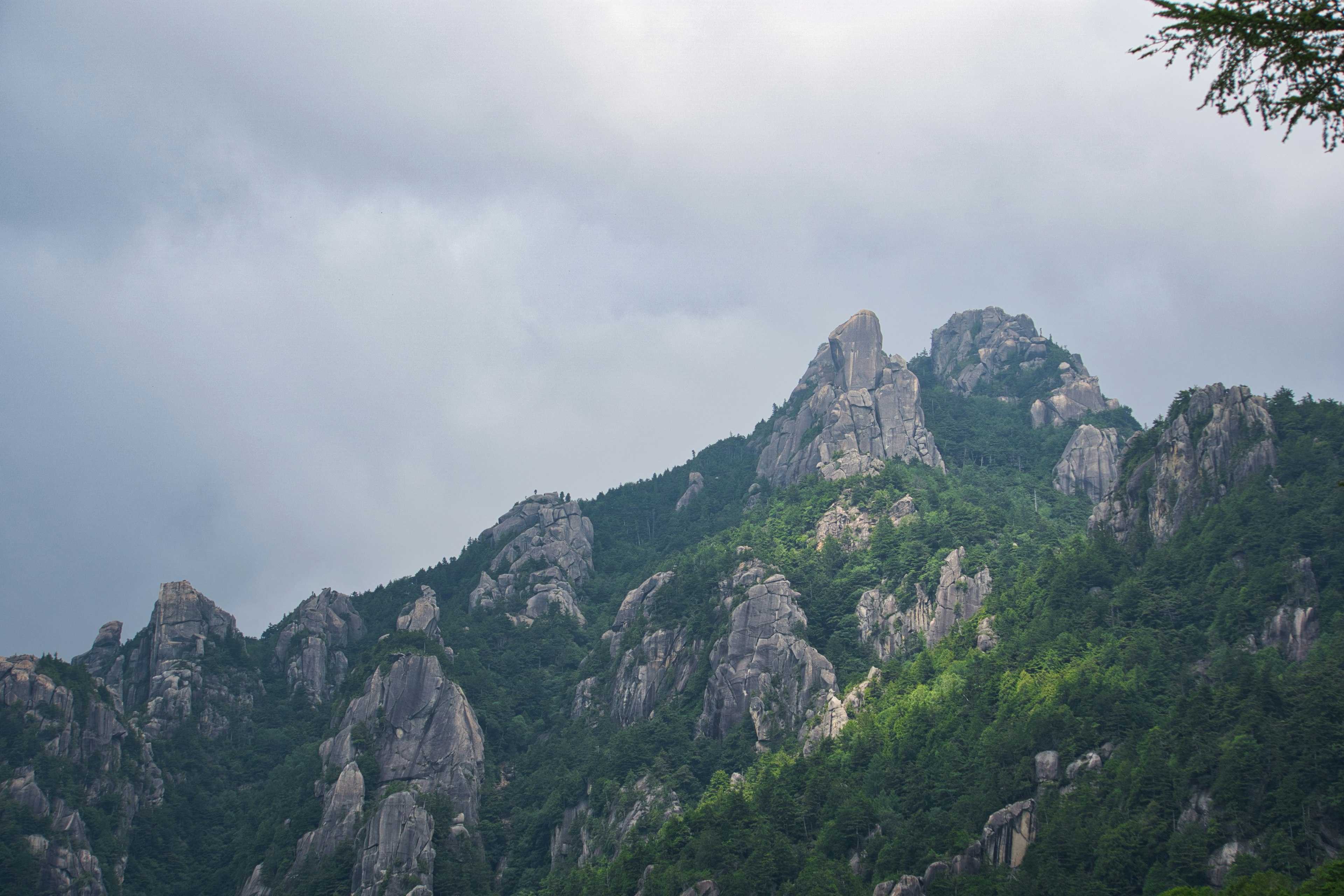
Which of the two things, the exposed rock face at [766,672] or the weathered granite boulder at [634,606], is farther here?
the weathered granite boulder at [634,606]

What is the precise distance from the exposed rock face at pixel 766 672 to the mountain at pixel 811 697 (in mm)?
380

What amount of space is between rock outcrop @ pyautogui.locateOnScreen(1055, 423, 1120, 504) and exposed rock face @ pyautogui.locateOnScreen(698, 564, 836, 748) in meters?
63.9

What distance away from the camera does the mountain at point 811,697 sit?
241 ft

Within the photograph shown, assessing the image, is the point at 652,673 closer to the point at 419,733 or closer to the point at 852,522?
the point at 419,733

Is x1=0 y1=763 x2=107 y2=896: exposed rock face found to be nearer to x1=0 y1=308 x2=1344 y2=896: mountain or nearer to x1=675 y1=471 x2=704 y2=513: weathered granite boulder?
x1=0 y1=308 x2=1344 y2=896: mountain

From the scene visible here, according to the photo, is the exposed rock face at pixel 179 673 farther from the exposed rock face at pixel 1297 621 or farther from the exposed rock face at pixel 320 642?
the exposed rock face at pixel 1297 621

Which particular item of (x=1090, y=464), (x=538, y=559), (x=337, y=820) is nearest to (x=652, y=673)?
(x=337, y=820)

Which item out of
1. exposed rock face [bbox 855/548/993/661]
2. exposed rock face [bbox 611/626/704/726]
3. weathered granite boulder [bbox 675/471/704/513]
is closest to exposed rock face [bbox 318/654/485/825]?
exposed rock face [bbox 611/626/704/726]

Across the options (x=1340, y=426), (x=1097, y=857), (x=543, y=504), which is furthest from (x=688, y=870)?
(x=543, y=504)

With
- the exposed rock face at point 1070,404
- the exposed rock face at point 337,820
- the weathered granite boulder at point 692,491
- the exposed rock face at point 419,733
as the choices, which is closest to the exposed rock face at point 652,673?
the exposed rock face at point 419,733

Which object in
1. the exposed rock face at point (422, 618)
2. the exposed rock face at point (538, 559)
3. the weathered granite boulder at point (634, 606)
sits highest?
the exposed rock face at point (538, 559)

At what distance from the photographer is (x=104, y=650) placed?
161375 millimetres

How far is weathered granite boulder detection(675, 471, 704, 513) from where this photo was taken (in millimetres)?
194375

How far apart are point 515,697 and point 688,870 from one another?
6116 centimetres
